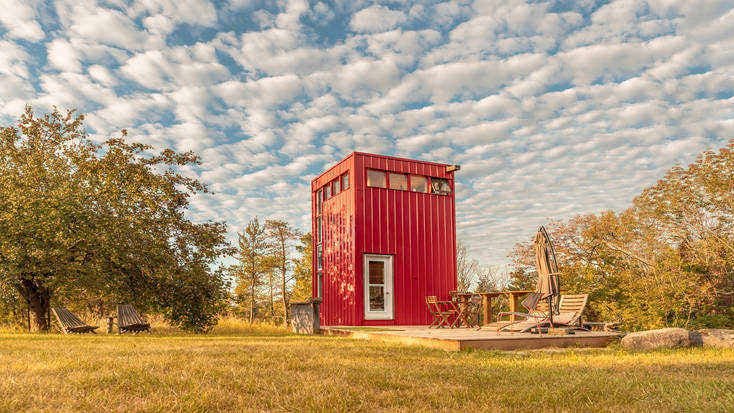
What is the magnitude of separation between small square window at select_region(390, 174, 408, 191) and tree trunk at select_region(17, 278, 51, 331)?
9.66m

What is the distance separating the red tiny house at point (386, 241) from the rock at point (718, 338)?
22.3 feet

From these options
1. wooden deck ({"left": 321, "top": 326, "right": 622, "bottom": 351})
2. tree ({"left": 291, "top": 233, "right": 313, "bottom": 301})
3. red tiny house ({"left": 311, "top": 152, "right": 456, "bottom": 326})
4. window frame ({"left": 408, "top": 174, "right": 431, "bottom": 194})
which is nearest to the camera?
wooden deck ({"left": 321, "top": 326, "right": 622, "bottom": 351})

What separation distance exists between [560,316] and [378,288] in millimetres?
5373

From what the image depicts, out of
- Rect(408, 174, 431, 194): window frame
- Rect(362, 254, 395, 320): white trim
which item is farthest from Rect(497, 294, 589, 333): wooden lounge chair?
Rect(408, 174, 431, 194): window frame

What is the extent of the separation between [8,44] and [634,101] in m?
14.6

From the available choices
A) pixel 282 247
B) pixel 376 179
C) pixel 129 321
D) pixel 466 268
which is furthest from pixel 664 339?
pixel 282 247

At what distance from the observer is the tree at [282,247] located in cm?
2453

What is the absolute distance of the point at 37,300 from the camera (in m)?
12.4

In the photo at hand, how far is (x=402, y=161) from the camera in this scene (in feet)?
43.4

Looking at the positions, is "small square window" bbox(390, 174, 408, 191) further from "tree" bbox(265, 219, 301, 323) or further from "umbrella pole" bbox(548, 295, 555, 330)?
"tree" bbox(265, 219, 301, 323)

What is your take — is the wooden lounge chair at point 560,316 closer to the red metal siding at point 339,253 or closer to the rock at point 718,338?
the rock at point 718,338

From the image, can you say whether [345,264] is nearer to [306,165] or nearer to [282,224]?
[306,165]

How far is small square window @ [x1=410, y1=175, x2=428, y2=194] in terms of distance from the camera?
1340 centimetres

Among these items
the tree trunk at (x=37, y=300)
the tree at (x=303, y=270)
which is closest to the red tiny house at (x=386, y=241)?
the tree trunk at (x=37, y=300)
